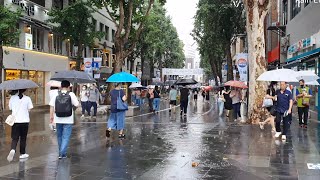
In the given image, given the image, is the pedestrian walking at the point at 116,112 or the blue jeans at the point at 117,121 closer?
the pedestrian walking at the point at 116,112

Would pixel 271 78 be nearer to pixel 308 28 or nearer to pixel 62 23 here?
pixel 308 28

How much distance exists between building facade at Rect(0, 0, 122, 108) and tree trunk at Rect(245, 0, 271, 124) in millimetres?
14071

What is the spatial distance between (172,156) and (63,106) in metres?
2.56

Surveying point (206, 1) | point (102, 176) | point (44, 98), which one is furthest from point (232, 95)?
point (44, 98)

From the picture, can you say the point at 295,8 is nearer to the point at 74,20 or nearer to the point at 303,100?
the point at 74,20

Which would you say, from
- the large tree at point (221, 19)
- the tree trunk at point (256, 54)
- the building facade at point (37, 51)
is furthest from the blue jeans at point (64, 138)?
the large tree at point (221, 19)

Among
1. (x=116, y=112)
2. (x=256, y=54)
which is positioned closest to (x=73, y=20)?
(x=256, y=54)

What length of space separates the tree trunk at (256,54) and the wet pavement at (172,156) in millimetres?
2122

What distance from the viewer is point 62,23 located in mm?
26828

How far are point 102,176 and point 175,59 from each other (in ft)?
207

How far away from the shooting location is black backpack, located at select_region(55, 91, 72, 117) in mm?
8492

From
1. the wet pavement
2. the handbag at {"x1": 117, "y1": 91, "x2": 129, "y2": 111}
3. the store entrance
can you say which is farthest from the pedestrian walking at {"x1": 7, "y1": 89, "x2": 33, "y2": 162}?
the store entrance

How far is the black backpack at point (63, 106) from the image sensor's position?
8492mm

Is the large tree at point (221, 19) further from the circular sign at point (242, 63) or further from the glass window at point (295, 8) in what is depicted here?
the circular sign at point (242, 63)
